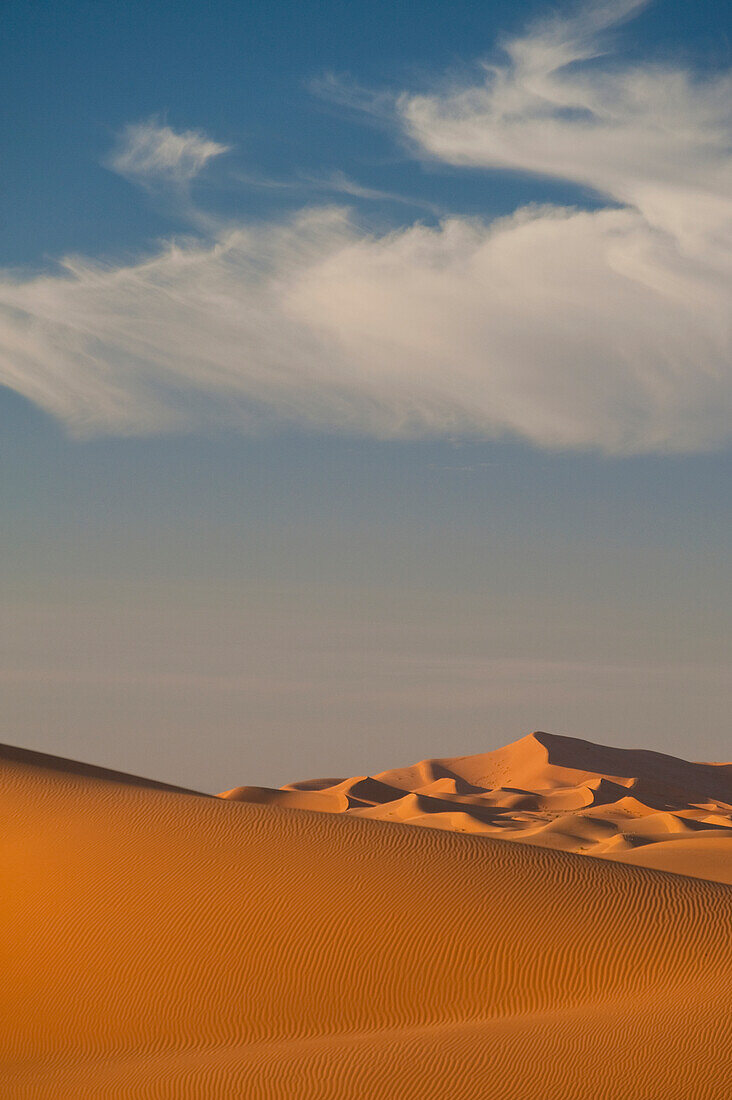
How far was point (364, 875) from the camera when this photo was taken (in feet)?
37.1

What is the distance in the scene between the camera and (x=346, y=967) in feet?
32.1

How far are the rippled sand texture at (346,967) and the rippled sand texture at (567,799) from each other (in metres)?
6.37

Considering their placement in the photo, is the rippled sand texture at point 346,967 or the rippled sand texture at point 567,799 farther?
→ the rippled sand texture at point 567,799

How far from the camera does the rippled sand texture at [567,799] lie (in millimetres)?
23875

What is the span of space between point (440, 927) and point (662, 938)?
192 cm

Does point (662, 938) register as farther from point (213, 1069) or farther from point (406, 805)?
point (406, 805)

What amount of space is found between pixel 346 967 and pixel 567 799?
3190 cm

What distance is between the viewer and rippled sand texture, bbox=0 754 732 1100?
25.3ft

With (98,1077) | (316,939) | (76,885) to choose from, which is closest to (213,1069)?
(98,1077)

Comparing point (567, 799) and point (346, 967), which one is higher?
point (346, 967)

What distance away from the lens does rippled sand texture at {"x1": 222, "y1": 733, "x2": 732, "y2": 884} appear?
2388cm

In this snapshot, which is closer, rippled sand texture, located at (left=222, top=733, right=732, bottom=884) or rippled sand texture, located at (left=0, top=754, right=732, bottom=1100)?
rippled sand texture, located at (left=0, top=754, right=732, bottom=1100)

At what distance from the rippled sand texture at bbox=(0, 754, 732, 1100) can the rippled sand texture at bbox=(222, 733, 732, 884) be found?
20.9 ft

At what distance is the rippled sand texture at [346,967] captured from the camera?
7719 mm
